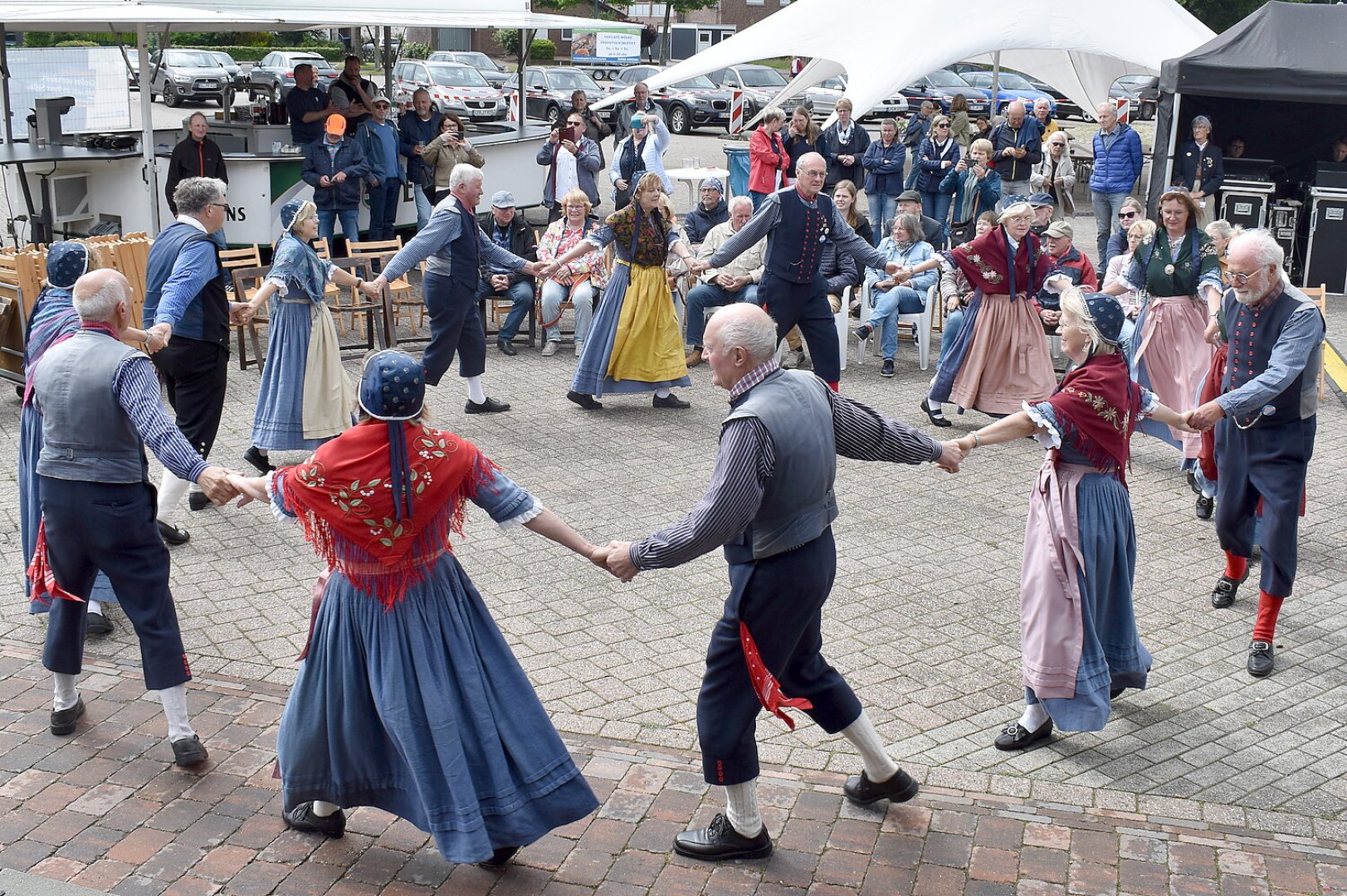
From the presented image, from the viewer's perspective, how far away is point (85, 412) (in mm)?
4680

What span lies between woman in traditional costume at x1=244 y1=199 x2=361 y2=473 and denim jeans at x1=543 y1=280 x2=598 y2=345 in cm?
333

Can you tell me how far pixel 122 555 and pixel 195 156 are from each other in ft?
29.8

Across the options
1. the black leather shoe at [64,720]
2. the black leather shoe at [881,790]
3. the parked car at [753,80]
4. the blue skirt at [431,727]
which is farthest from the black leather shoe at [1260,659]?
the parked car at [753,80]

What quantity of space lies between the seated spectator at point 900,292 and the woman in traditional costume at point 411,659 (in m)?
7.19

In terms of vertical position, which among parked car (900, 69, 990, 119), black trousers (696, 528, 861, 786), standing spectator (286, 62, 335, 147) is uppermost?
parked car (900, 69, 990, 119)

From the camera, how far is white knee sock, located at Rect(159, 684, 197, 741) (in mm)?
4773

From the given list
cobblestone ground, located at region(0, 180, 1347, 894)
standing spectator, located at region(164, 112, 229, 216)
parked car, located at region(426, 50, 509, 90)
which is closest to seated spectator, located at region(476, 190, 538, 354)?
standing spectator, located at region(164, 112, 229, 216)

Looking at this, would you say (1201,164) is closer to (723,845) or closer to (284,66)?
(723,845)

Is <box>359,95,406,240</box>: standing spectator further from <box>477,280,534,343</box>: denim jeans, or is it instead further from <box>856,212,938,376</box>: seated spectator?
<box>856,212,938,376</box>: seated spectator

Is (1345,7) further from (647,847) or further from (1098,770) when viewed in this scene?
(647,847)

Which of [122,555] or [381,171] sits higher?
[381,171]

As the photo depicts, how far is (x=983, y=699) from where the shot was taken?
5.42 meters

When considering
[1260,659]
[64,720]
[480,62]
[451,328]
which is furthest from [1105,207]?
[480,62]

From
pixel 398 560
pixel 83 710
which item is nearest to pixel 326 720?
pixel 398 560
